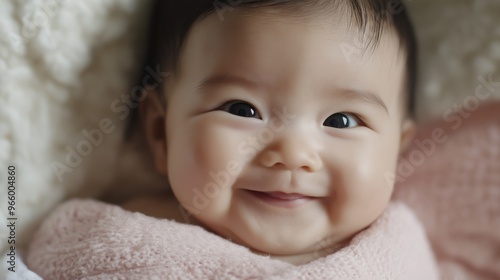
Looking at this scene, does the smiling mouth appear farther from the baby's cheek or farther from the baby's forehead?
the baby's forehead

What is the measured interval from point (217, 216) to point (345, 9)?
401 millimetres

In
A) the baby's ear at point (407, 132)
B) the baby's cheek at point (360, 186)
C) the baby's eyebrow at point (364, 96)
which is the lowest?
the baby's ear at point (407, 132)

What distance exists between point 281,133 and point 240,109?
9cm

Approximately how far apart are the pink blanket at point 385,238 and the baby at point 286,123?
5cm

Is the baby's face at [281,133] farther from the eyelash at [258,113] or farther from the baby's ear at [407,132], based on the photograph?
the baby's ear at [407,132]

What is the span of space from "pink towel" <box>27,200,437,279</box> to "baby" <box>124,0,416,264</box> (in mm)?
47

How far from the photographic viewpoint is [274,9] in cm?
104

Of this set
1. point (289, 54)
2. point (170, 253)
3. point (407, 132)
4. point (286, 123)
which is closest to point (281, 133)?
point (286, 123)

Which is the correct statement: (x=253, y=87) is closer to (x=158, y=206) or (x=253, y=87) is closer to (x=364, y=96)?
(x=364, y=96)

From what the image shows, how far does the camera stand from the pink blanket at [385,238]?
99 cm

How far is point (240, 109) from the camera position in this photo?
107 centimetres

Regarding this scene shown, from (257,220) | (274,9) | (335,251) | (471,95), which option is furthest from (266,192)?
(471,95)

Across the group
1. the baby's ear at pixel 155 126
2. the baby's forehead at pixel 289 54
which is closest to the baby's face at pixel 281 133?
the baby's forehead at pixel 289 54

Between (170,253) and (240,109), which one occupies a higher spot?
(240,109)
